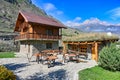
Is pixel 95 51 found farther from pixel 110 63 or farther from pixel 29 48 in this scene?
pixel 29 48

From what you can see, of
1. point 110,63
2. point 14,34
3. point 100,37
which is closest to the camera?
point 110,63

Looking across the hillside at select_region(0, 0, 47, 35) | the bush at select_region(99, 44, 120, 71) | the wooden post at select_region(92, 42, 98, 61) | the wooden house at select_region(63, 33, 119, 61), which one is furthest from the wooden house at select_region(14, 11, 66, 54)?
the bush at select_region(99, 44, 120, 71)

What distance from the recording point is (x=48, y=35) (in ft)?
96.1

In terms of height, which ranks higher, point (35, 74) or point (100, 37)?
point (100, 37)

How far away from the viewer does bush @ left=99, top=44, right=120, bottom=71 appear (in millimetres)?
15820

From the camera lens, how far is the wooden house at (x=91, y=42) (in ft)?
68.6

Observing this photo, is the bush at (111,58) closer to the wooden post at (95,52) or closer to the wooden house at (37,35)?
the wooden post at (95,52)

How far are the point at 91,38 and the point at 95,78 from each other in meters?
8.92

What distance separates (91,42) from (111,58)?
5.73 meters

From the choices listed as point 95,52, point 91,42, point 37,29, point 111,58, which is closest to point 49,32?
point 37,29

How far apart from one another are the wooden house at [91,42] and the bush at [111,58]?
392 cm

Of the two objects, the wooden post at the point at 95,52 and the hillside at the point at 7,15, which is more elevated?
the hillside at the point at 7,15

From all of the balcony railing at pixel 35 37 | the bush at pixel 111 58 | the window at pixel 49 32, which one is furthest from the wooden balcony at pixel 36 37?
the bush at pixel 111 58

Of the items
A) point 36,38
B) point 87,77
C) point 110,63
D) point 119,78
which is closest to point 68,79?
point 87,77
